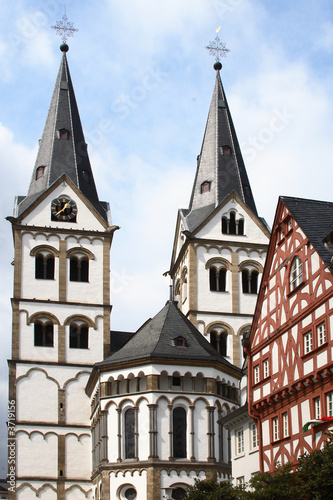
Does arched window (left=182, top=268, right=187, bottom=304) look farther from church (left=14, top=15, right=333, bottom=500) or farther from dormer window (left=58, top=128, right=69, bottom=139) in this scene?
dormer window (left=58, top=128, right=69, bottom=139)

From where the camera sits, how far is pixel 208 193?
6266 centimetres

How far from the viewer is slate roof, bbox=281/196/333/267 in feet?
93.7

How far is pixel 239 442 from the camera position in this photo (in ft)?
118

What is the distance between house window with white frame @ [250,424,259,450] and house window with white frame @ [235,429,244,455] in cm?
127

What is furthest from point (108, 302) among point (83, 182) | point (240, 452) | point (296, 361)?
point (296, 361)

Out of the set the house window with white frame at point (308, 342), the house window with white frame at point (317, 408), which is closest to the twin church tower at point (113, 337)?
the house window with white frame at point (308, 342)

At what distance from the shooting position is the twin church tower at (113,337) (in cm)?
4409

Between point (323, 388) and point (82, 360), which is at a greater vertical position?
point (82, 360)

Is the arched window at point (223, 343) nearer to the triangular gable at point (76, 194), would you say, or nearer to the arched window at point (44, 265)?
the triangular gable at point (76, 194)

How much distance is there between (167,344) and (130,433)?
540 cm

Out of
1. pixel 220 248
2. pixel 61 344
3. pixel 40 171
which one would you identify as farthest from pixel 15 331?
pixel 220 248

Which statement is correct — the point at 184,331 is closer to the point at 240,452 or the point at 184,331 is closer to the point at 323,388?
the point at 240,452

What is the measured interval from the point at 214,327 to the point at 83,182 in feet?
48.4

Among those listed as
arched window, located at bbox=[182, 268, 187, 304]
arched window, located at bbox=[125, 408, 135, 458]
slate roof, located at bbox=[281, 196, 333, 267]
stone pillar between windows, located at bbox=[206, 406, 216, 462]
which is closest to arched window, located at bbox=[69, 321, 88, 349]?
arched window, located at bbox=[182, 268, 187, 304]
